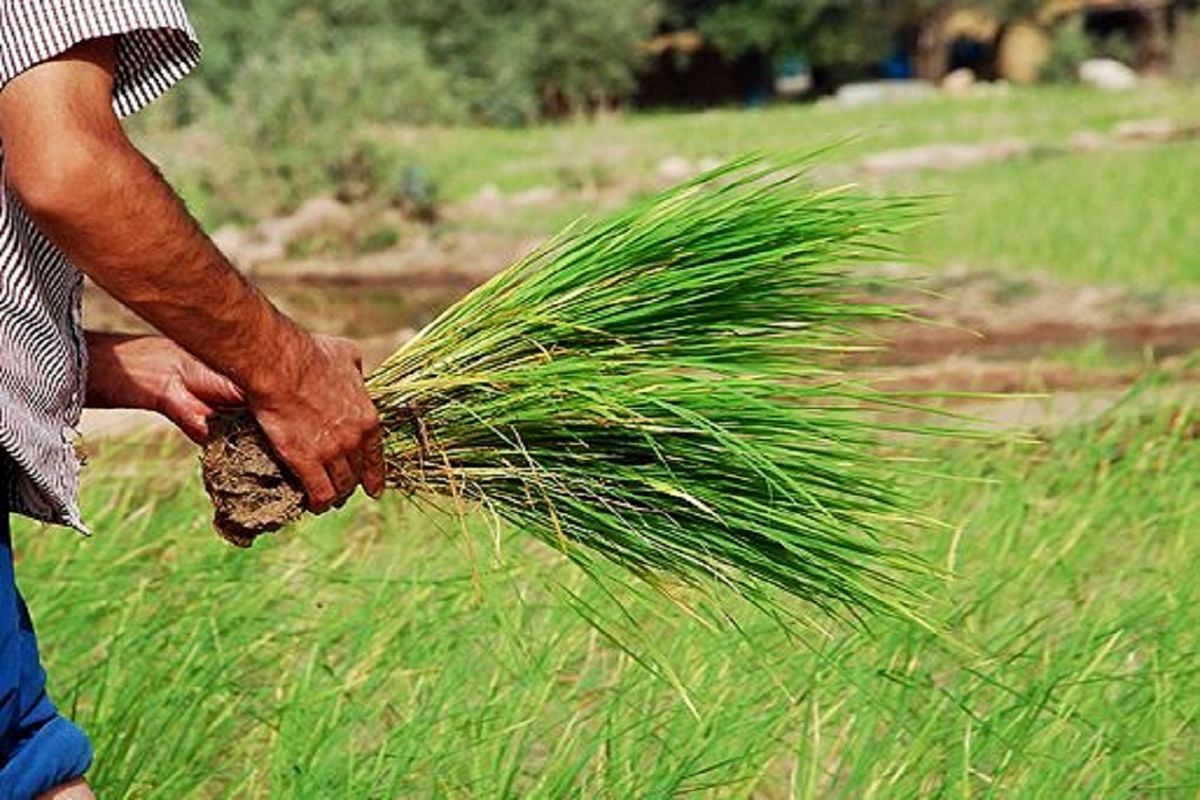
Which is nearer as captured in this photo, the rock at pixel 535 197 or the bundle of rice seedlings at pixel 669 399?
the bundle of rice seedlings at pixel 669 399

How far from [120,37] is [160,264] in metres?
0.19

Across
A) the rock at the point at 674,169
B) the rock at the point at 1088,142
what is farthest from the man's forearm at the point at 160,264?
the rock at the point at 1088,142

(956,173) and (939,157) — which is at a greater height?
(956,173)

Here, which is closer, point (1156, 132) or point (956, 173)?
point (956, 173)

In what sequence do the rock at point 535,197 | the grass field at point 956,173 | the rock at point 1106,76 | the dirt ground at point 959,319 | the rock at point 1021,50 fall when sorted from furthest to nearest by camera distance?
the rock at point 1021,50 → the rock at point 1106,76 → the rock at point 535,197 → the grass field at point 956,173 → the dirt ground at point 959,319

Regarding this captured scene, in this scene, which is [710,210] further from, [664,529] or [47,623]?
[47,623]

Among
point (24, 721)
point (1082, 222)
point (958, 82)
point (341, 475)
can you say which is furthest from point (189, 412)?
point (958, 82)

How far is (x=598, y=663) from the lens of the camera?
9.72 ft

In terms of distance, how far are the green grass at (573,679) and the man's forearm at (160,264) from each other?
41 cm

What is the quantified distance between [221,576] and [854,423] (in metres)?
1.16

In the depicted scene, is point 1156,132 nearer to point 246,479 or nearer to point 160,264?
point 246,479

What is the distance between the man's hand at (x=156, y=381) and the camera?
80.5 inches

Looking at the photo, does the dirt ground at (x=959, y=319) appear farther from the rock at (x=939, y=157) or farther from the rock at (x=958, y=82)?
the rock at (x=958, y=82)

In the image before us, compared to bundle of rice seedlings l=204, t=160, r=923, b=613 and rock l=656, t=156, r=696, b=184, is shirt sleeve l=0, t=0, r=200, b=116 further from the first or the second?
rock l=656, t=156, r=696, b=184
